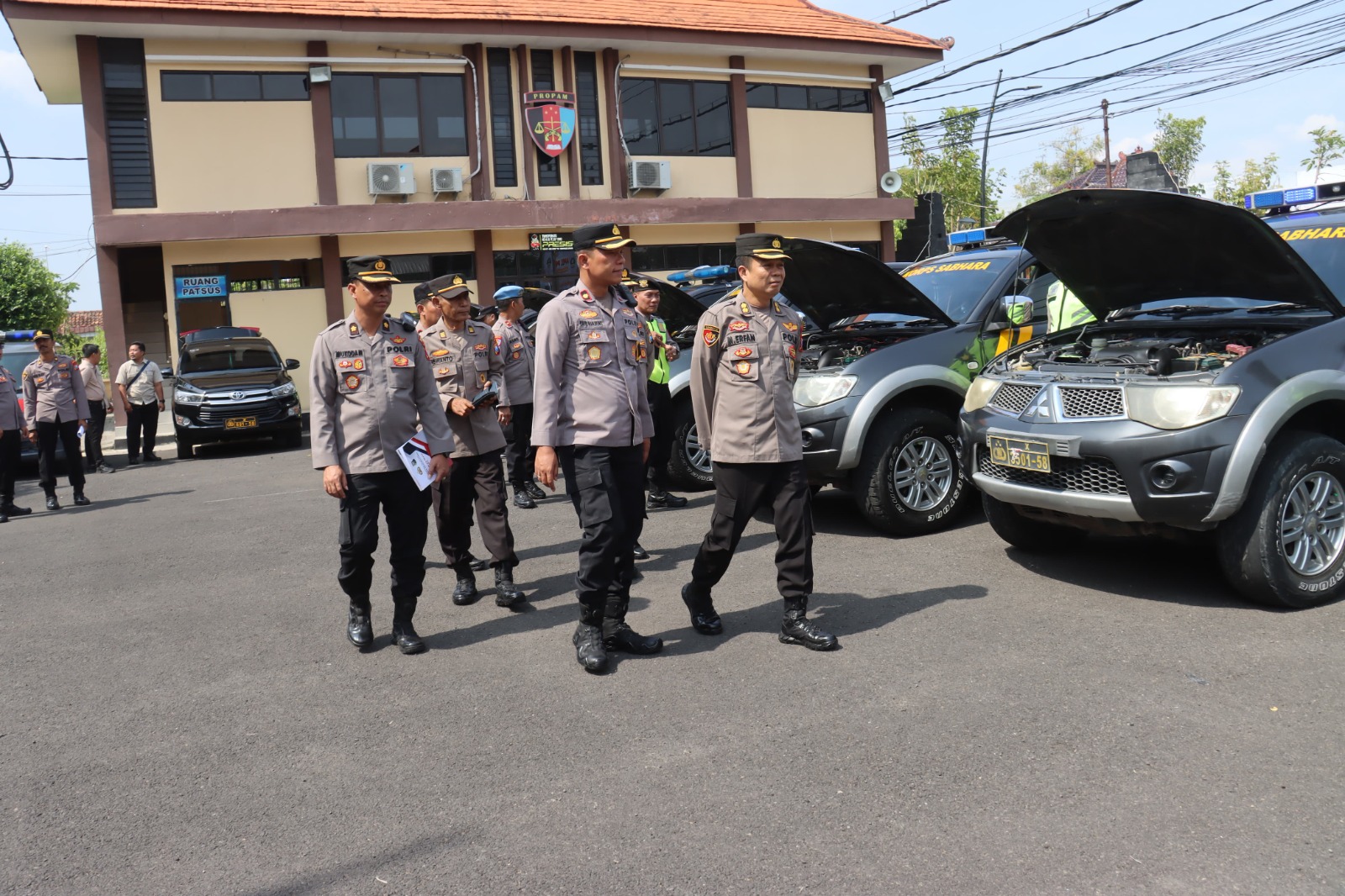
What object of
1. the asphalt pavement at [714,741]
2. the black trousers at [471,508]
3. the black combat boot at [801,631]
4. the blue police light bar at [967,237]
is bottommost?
the asphalt pavement at [714,741]

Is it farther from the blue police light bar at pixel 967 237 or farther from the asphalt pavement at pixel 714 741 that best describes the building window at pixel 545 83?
the asphalt pavement at pixel 714 741

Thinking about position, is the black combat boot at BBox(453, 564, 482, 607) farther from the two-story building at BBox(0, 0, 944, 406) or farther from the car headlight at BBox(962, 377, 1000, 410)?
Result: the two-story building at BBox(0, 0, 944, 406)

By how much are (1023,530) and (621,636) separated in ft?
8.57

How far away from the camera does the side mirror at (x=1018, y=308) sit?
707 centimetres

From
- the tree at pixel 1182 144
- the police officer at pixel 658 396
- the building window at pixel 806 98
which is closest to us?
the police officer at pixel 658 396

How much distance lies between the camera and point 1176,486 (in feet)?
16.1

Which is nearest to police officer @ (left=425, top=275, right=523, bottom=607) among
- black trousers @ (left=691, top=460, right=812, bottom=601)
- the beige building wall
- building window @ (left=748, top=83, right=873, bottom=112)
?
black trousers @ (left=691, top=460, right=812, bottom=601)

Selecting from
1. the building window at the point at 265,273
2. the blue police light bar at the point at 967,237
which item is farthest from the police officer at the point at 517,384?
the building window at the point at 265,273

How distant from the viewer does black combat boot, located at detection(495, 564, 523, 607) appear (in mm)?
6035

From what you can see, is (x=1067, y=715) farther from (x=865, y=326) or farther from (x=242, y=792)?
(x=865, y=326)

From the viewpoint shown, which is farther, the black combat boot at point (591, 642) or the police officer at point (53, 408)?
the police officer at point (53, 408)

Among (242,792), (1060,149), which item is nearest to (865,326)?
(242,792)

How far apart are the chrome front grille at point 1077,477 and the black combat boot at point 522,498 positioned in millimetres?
4559

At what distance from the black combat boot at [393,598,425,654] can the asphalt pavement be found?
0.26ft
